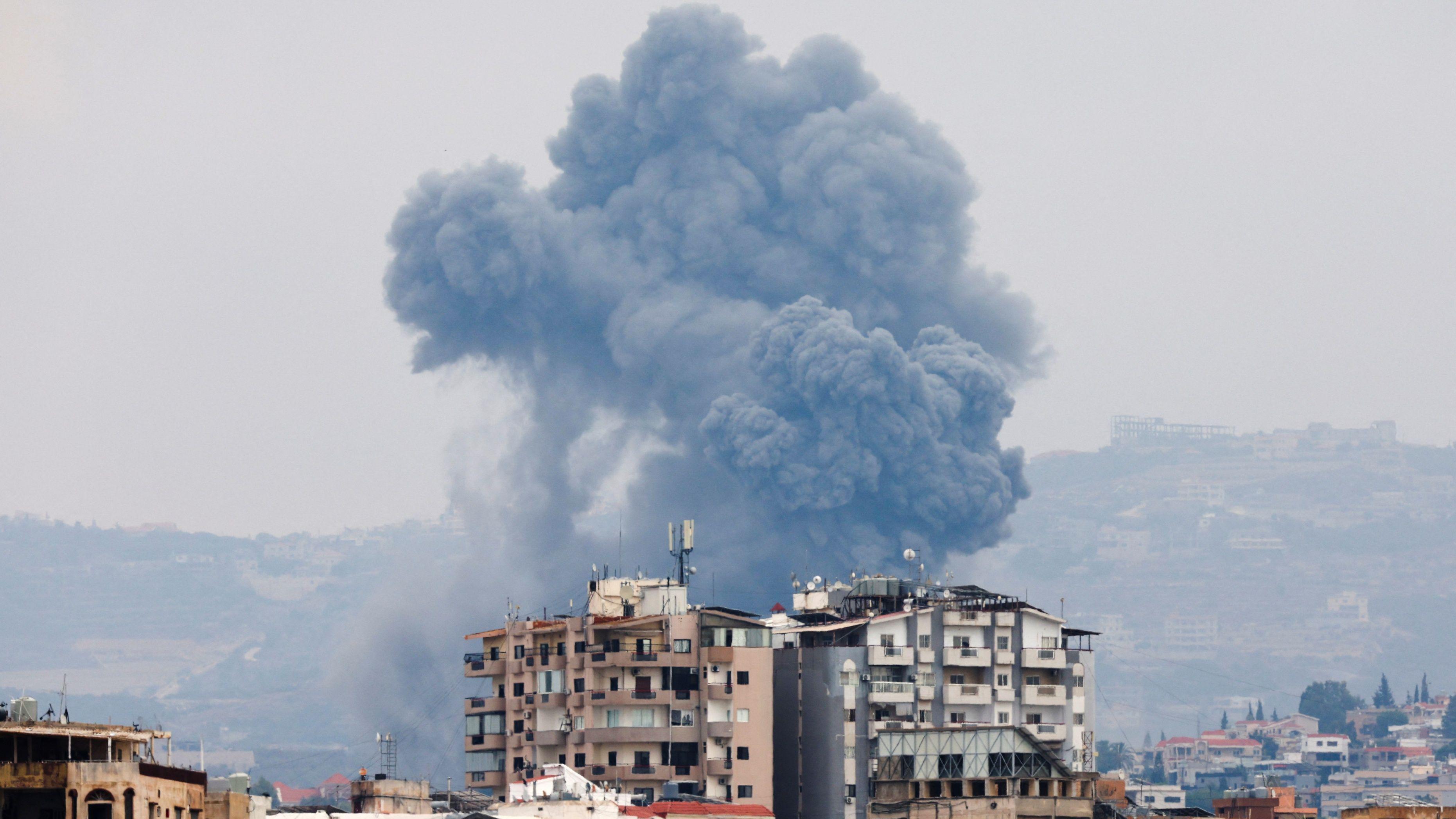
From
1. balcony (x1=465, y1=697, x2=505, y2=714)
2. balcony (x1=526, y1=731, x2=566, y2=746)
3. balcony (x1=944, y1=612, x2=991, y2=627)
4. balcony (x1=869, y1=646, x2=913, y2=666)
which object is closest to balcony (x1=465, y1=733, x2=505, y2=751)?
balcony (x1=465, y1=697, x2=505, y2=714)

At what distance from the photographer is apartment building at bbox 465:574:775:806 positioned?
86.2 metres

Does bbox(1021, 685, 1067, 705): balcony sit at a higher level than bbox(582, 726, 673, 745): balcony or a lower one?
higher

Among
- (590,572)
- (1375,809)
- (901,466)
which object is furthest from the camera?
(590,572)

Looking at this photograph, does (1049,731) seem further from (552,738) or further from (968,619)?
(552,738)

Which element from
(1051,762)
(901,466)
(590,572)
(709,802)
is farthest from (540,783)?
(590,572)

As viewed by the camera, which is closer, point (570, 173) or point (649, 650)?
point (649, 650)

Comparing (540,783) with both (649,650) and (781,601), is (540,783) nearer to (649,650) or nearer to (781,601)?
(649,650)

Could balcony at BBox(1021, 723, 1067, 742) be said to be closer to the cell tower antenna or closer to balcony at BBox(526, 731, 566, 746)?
balcony at BBox(526, 731, 566, 746)

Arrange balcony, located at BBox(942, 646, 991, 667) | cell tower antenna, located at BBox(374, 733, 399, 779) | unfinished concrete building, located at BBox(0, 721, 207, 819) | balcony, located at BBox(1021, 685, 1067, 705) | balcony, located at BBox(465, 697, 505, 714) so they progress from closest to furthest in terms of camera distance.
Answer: unfinished concrete building, located at BBox(0, 721, 207, 819), balcony, located at BBox(942, 646, 991, 667), balcony, located at BBox(1021, 685, 1067, 705), balcony, located at BBox(465, 697, 505, 714), cell tower antenna, located at BBox(374, 733, 399, 779)

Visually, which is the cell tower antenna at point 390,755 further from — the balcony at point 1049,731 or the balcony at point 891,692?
the balcony at point 1049,731

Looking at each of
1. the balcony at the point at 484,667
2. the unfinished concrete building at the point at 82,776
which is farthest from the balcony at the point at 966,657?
the unfinished concrete building at the point at 82,776

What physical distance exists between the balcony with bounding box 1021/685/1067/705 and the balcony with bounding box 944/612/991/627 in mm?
2632

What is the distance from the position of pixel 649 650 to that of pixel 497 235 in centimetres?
6704

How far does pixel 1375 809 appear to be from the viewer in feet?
206
